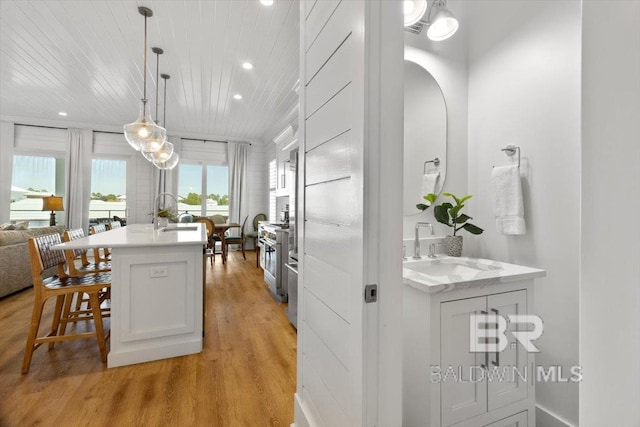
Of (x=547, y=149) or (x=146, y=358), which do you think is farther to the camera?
(x=146, y=358)

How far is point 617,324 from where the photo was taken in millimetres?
304

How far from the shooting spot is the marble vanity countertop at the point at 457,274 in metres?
1.23

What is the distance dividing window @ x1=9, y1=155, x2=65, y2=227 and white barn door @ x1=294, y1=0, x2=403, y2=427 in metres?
7.17

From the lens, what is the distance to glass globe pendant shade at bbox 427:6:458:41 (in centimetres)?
177

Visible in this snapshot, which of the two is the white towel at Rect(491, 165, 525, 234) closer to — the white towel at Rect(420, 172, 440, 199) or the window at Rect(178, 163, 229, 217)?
the white towel at Rect(420, 172, 440, 199)

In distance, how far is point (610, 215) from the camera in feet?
1.01

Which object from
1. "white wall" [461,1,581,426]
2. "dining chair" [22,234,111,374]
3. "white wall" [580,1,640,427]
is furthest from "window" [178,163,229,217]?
"white wall" [580,1,640,427]

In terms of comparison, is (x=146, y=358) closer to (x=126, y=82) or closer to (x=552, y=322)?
(x=552, y=322)

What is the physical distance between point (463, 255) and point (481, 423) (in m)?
1.00

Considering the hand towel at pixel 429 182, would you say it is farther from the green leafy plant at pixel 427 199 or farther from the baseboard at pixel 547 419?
the baseboard at pixel 547 419

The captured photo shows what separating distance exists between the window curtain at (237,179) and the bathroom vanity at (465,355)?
20.4ft

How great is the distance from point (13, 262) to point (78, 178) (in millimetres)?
3134

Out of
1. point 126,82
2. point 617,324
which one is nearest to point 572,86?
point 617,324

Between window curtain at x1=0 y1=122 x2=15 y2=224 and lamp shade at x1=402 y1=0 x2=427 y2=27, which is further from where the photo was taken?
window curtain at x1=0 y1=122 x2=15 y2=224
